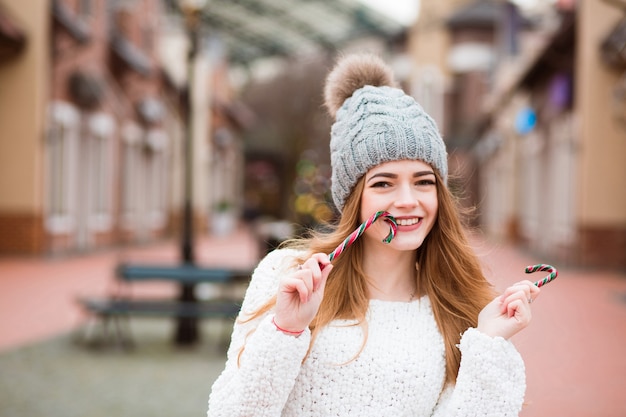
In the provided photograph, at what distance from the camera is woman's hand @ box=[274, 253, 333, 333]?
5.77ft

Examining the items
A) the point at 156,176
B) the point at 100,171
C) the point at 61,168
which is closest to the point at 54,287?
the point at 61,168

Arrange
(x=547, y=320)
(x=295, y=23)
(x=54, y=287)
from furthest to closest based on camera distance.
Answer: (x=295, y=23) < (x=54, y=287) < (x=547, y=320)

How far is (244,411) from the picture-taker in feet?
6.06

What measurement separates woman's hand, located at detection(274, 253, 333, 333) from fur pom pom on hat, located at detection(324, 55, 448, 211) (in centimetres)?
36

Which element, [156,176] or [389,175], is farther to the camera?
[156,176]

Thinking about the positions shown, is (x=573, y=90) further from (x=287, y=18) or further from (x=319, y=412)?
(x=287, y=18)

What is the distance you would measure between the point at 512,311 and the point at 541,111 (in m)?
19.0

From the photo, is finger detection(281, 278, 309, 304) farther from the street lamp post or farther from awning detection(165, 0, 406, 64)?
awning detection(165, 0, 406, 64)

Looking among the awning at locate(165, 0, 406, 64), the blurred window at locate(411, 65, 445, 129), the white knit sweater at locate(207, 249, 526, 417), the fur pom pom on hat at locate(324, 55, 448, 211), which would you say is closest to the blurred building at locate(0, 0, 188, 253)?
the awning at locate(165, 0, 406, 64)

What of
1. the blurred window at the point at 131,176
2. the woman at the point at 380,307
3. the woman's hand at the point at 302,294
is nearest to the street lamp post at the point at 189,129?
the woman at the point at 380,307

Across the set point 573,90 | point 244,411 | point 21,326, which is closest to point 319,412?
point 244,411

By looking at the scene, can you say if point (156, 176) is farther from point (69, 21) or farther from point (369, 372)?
point (369, 372)

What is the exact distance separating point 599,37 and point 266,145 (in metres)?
30.9

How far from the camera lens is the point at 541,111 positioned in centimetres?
1988
